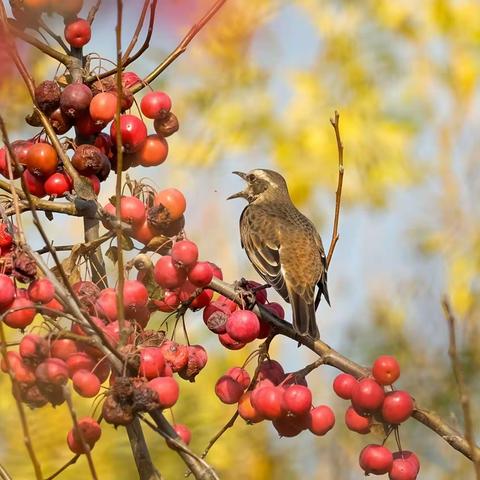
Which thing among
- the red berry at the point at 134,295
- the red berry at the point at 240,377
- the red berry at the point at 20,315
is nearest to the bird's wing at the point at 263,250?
the red berry at the point at 240,377

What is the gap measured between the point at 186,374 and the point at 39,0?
1.03 m

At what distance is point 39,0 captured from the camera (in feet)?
9.11

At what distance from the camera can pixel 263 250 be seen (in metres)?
4.73

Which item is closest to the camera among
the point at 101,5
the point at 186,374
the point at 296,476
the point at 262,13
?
the point at 186,374

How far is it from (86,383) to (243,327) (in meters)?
0.56

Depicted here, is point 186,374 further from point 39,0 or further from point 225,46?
point 225,46

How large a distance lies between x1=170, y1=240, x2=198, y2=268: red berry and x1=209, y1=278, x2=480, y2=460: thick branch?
6.9 inches

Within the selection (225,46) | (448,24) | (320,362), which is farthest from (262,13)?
(320,362)

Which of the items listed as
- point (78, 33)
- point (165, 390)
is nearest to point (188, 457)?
point (165, 390)

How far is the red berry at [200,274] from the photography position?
8.31 ft

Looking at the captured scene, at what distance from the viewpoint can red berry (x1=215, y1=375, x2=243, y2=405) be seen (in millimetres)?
2721

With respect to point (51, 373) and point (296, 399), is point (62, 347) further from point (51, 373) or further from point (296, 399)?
point (296, 399)

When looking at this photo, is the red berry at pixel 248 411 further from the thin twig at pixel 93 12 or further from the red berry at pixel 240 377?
the thin twig at pixel 93 12

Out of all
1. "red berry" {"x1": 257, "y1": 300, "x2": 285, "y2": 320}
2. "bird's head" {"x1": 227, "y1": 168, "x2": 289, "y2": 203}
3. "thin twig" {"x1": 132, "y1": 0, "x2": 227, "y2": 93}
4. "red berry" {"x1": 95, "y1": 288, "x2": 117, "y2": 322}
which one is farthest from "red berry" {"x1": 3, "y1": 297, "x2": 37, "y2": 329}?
"bird's head" {"x1": 227, "y1": 168, "x2": 289, "y2": 203}
